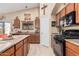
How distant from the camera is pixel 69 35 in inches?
105

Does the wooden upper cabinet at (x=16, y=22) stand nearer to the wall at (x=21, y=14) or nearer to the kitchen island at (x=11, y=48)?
the wall at (x=21, y=14)

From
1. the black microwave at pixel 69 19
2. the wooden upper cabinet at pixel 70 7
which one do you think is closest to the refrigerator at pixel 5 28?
the wooden upper cabinet at pixel 70 7

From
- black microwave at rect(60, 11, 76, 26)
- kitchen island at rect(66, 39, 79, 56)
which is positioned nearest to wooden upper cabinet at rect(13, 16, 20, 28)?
kitchen island at rect(66, 39, 79, 56)

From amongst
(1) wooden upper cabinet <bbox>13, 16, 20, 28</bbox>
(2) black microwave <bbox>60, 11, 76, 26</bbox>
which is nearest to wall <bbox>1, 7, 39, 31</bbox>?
(1) wooden upper cabinet <bbox>13, 16, 20, 28</bbox>

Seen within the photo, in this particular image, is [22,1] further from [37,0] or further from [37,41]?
[37,41]

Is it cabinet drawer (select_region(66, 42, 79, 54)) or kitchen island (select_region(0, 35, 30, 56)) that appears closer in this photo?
kitchen island (select_region(0, 35, 30, 56))

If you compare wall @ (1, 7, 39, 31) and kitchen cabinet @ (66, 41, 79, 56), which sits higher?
wall @ (1, 7, 39, 31)

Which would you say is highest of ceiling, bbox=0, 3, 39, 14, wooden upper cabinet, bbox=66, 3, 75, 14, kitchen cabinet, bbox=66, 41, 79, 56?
wooden upper cabinet, bbox=66, 3, 75, 14

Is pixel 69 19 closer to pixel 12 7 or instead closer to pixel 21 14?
pixel 21 14

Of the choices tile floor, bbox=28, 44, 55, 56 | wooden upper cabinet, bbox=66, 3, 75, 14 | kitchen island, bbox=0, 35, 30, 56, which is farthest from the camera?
wooden upper cabinet, bbox=66, 3, 75, 14

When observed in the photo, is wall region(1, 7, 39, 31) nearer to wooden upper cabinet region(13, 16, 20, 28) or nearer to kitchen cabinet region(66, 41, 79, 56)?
wooden upper cabinet region(13, 16, 20, 28)

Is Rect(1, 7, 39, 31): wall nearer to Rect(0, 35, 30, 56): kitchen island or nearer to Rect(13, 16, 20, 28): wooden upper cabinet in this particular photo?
Rect(13, 16, 20, 28): wooden upper cabinet

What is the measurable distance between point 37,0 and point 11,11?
44cm

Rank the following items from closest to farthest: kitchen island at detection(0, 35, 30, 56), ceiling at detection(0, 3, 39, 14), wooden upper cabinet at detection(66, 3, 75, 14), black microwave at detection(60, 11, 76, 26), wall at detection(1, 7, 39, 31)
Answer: kitchen island at detection(0, 35, 30, 56) → ceiling at detection(0, 3, 39, 14) → wall at detection(1, 7, 39, 31) → wooden upper cabinet at detection(66, 3, 75, 14) → black microwave at detection(60, 11, 76, 26)
